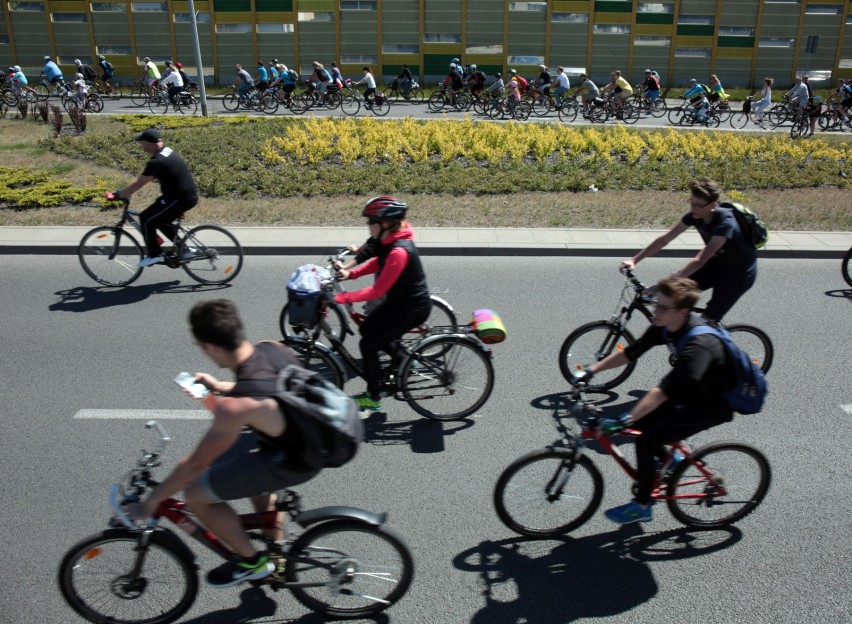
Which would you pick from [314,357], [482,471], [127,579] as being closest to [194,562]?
[127,579]

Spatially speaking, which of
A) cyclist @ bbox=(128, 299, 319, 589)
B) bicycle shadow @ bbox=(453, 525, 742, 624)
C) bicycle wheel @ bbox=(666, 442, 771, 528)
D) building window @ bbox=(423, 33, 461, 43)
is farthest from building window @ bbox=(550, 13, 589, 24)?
cyclist @ bbox=(128, 299, 319, 589)

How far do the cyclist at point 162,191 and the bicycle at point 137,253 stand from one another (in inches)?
7.5

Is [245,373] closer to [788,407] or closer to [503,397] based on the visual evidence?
[503,397]

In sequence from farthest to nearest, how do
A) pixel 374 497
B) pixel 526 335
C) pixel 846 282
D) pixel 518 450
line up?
pixel 846 282, pixel 526 335, pixel 518 450, pixel 374 497

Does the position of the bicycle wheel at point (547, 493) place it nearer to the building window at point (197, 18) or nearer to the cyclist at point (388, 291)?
the cyclist at point (388, 291)

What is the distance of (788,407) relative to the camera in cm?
631

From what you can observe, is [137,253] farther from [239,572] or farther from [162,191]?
[239,572]

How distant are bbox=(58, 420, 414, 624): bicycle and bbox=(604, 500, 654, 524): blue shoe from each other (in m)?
1.36

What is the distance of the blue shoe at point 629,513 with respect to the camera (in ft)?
14.8

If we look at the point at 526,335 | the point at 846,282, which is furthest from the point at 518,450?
the point at 846,282

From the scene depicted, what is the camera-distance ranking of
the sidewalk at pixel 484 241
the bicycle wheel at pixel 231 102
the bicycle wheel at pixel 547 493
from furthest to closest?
the bicycle wheel at pixel 231 102
the sidewalk at pixel 484 241
the bicycle wheel at pixel 547 493

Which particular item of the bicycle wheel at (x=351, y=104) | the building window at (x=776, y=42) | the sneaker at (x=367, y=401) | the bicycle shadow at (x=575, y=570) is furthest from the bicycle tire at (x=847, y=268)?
the building window at (x=776, y=42)

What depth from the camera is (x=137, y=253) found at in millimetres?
9688

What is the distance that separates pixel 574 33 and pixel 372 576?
36273 millimetres
